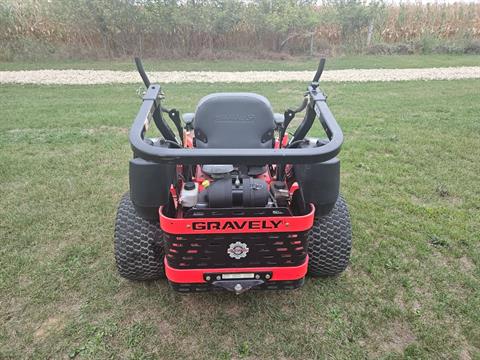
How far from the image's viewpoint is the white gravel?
393 inches

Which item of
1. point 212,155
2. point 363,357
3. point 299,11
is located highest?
point 299,11

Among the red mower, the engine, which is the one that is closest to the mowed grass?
the red mower

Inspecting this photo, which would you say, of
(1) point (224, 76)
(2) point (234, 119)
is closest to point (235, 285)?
(2) point (234, 119)

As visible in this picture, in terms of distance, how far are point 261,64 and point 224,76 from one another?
2.49 meters

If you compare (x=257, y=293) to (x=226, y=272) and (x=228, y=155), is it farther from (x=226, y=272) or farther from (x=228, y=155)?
(x=228, y=155)

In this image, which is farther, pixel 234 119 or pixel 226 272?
pixel 234 119

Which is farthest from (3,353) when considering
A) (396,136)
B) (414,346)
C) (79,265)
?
(396,136)

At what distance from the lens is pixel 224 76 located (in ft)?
34.6

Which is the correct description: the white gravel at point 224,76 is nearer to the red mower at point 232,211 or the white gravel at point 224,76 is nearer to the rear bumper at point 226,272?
the red mower at point 232,211

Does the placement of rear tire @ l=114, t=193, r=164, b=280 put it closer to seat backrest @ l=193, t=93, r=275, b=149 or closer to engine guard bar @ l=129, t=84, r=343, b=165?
seat backrest @ l=193, t=93, r=275, b=149

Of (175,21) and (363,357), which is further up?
(175,21)

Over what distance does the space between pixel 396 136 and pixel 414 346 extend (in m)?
3.85

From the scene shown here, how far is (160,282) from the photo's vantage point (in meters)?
2.65

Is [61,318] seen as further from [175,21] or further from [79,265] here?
[175,21]
